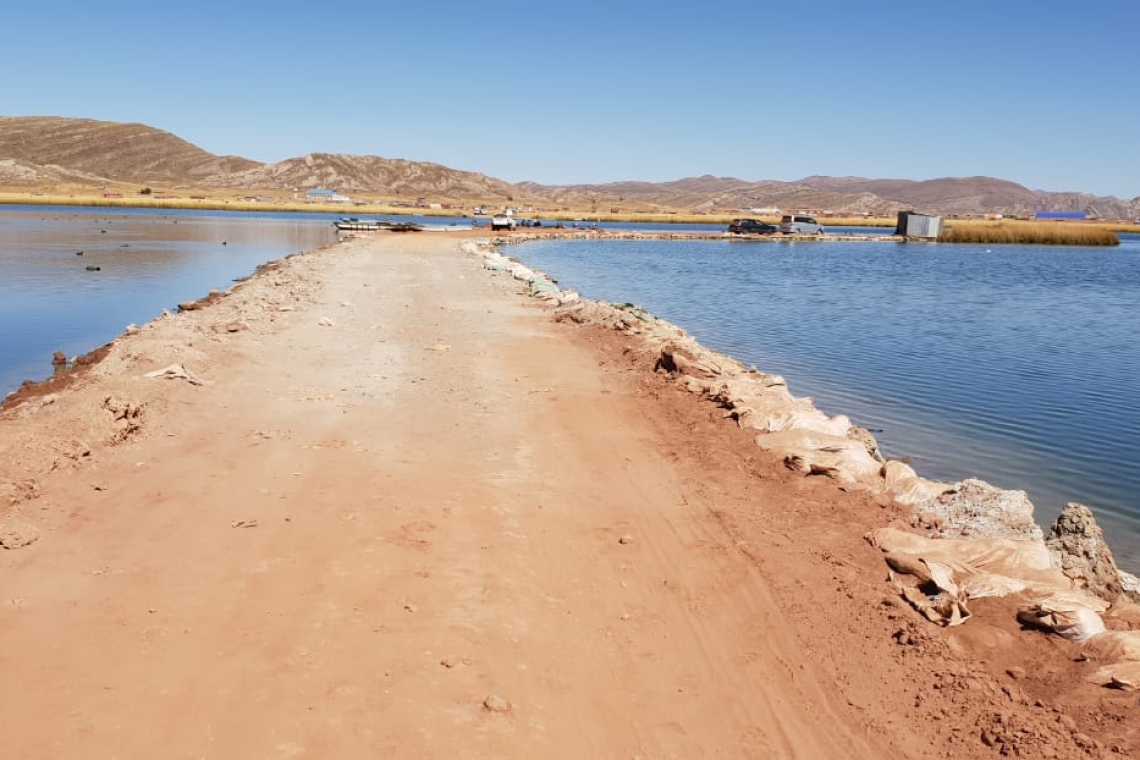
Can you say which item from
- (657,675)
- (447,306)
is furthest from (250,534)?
(447,306)

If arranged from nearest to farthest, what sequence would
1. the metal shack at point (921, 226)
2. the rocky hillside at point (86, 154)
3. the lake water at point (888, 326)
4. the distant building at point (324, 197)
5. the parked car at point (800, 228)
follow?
1. the lake water at point (888, 326)
2. the metal shack at point (921, 226)
3. the parked car at point (800, 228)
4. the distant building at point (324, 197)
5. the rocky hillside at point (86, 154)

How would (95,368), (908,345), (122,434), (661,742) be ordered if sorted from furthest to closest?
(908,345) < (95,368) < (122,434) < (661,742)

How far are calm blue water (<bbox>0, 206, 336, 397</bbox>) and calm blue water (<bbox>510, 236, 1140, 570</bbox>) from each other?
15.6m

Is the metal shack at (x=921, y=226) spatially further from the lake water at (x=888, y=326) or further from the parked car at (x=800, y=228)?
the lake water at (x=888, y=326)

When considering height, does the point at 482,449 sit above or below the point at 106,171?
below

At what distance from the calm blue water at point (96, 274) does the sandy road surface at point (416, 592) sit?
A: 7708mm

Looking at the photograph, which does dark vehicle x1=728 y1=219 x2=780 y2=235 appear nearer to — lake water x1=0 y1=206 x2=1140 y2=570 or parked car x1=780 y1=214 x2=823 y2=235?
parked car x1=780 y1=214 x2=823 y2=235

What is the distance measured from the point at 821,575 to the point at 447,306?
17.2m

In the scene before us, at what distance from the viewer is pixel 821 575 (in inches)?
256

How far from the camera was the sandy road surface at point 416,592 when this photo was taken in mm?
4570

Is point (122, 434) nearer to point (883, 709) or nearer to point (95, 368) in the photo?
point (95, 368)

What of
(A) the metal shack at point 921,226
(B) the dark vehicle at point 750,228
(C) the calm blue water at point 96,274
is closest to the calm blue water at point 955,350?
(C) the calm blue water at point 96,274

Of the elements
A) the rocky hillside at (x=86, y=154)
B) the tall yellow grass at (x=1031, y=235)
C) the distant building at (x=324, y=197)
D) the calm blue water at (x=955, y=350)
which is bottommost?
the calm blue water at (x=955, y=350)

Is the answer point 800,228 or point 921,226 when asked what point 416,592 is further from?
point 921,226
